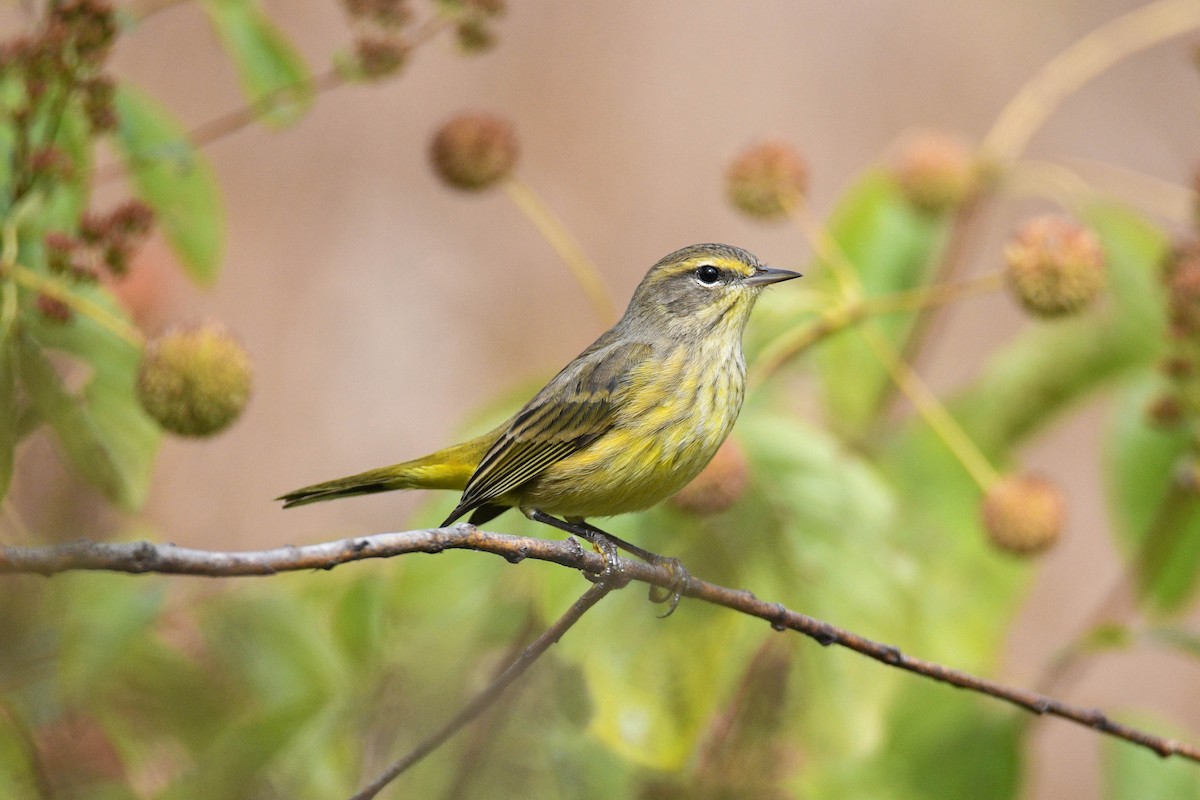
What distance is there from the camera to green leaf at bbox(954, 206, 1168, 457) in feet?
13.3

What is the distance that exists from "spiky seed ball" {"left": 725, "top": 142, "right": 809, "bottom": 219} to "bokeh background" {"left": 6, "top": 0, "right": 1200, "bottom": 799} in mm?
2229

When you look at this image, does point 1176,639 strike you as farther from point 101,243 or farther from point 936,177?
point 101,243

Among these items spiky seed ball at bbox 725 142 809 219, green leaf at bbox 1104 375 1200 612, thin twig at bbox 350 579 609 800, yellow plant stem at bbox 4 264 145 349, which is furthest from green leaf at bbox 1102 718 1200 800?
yellow plant stem at bbox 4 264 145 349

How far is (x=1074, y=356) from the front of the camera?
4.08 m

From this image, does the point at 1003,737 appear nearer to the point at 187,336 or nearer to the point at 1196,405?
the point at 1196,405

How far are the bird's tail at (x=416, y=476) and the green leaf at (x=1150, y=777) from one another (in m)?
1.89

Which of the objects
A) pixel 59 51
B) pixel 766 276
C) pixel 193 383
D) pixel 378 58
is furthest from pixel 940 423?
Answer: pixel 59 51

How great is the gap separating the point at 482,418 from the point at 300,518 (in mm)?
2975

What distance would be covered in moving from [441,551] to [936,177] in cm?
291

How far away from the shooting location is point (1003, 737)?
143 inches

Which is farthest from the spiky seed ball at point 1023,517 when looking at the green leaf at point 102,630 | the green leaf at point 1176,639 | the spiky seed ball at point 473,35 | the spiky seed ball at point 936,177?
the green leaf at point 102,630

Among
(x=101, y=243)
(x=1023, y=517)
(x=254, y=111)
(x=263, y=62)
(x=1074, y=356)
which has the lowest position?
(x=1023, y=517)


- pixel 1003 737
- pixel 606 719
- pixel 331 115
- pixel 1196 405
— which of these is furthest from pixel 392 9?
pixel 331 115

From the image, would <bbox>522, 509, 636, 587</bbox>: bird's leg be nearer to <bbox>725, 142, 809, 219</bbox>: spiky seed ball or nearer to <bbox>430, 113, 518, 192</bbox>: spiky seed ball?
<bbox>430, 113, 518, 192</bbox>: spiky seed ball
